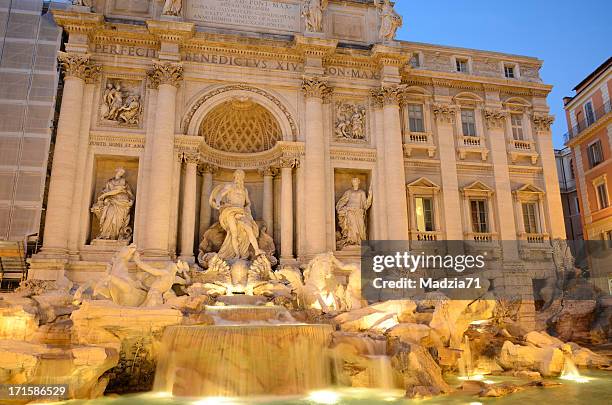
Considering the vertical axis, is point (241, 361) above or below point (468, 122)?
below

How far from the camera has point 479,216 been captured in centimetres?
2120

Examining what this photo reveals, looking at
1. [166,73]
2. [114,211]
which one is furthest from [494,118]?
[114,211]

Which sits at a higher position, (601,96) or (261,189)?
(601,96)

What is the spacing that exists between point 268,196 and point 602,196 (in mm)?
20288

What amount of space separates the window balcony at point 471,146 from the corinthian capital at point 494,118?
94 centimetres

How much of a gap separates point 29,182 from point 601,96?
30221 millimetres

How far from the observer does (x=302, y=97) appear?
19359mm

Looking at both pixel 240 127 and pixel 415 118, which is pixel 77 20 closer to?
pixel 240 127

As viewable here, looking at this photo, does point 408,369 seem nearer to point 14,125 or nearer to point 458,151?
point 458,151

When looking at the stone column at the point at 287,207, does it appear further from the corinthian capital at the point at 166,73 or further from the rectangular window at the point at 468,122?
the rectangular window at the point at 468,122

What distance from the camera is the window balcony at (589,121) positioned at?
26.8 metres

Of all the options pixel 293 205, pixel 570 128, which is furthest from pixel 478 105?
pixel 570 128

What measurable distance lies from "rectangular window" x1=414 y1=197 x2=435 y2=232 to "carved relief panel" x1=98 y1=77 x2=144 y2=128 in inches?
470

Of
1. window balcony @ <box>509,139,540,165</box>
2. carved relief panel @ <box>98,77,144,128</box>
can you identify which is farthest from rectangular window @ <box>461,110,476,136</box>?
carved relief panel @ <box>98,77,144,128</box>
